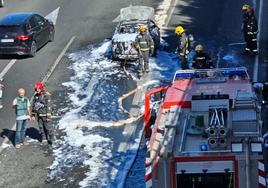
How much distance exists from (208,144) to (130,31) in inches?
562

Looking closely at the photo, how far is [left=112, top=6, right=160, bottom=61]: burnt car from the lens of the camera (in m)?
24.1

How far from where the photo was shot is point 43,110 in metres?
17.7

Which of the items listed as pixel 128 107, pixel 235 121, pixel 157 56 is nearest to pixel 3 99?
pixel 128 107

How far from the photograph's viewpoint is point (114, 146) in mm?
17859

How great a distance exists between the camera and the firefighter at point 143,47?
2270 centimetres

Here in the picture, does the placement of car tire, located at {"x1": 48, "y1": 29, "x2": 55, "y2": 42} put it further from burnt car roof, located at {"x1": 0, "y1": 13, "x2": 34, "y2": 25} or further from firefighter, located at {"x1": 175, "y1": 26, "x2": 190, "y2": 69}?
firefighter, located at {"x1": 175, "y1": 26, "x2": 190, "y2": 69}

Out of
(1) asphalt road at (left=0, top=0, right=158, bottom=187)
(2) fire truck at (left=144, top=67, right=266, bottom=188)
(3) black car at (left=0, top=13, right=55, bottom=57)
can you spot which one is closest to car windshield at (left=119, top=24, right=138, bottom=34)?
(1) asphalt road at (left=0, top=0, right=158, bottom=187)

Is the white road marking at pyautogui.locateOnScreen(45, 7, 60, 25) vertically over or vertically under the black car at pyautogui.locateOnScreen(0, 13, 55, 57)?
under

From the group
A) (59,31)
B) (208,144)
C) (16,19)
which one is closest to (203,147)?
(208,144)

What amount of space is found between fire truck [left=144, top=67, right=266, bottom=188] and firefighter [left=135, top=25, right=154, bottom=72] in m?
9.45

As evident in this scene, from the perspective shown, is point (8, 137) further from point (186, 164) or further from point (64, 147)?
point (186, 164)

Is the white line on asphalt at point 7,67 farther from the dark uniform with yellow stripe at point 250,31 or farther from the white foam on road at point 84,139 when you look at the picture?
the dark uniform with yellow stripe at point 250,31

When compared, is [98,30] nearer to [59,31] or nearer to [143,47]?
[59,31]

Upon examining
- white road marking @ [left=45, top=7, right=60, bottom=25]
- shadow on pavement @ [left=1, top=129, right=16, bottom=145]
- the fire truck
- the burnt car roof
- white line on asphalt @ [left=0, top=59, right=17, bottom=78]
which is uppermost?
the fire truck
